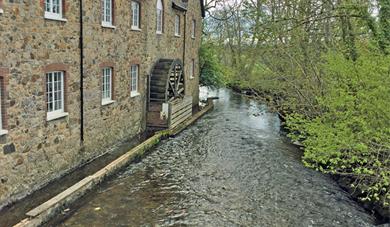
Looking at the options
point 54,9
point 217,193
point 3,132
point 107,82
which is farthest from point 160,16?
point 3,132

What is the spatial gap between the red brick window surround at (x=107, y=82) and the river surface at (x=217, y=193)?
2537 mm

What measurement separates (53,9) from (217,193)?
6704mm

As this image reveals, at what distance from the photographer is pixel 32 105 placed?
31.4ft

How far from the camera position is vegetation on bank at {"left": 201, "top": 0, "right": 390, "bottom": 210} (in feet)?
28.1

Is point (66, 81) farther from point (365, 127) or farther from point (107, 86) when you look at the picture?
point (365, 127)

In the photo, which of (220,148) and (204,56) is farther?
(204,56)

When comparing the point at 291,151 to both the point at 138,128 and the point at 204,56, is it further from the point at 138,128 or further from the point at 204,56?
the point at 204,56

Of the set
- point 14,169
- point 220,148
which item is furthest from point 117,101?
point 14,169

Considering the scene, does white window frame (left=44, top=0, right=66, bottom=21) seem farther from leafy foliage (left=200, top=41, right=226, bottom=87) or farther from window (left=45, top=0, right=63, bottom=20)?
leafy foliage (left=200, top=41, right=226, bottom=87)

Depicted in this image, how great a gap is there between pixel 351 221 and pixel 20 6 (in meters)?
9.33

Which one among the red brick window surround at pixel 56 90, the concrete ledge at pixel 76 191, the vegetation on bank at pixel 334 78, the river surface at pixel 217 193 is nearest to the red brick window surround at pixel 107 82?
the concrete ledge at pixel 76 191

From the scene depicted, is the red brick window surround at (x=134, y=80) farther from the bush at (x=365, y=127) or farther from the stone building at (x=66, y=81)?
the bush at (x=365, y=127)

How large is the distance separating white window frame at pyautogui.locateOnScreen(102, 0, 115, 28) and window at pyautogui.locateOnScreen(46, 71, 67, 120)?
3.04 m

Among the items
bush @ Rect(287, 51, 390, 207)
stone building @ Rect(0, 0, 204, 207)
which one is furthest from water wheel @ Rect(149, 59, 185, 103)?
bush @ Rect(287, 51, 390, 207)
